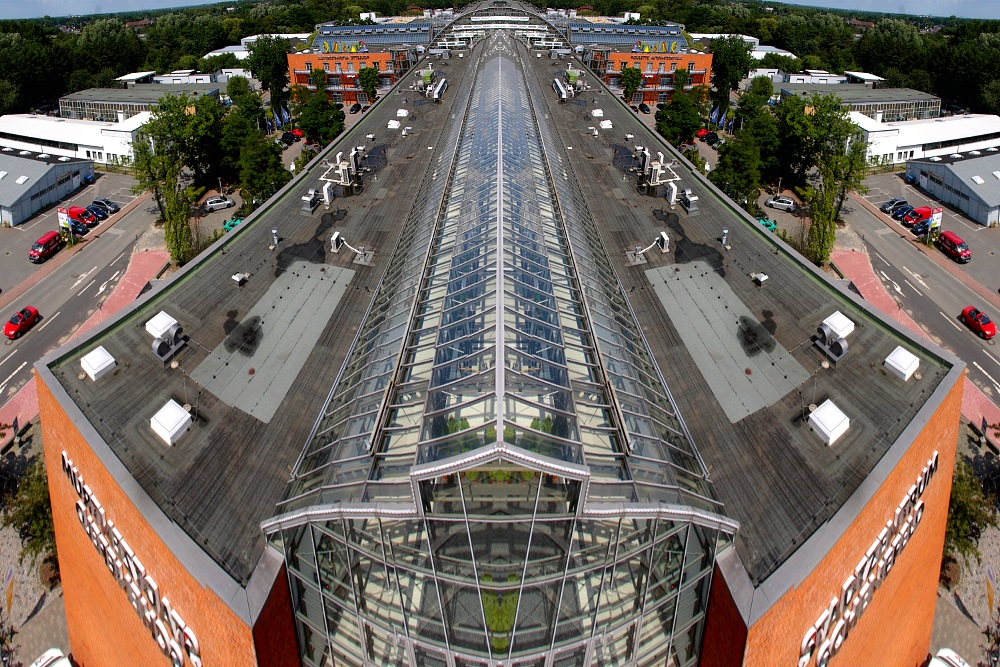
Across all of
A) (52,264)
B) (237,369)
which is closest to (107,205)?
(52,264)

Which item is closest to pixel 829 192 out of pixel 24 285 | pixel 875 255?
pixel 875 255

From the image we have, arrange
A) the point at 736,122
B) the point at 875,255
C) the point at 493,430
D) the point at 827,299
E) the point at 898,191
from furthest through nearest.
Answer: the point at 736,122 → the point at 898,191 → the point at 875,255 → the point at 827,299 → the point at 493,430

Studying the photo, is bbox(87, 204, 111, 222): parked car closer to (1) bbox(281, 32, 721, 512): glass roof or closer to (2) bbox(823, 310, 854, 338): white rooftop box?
(1) bbox(281, 32, 721, 512): glass roof

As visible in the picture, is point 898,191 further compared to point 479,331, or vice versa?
point 898,191

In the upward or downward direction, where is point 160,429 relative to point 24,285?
upward

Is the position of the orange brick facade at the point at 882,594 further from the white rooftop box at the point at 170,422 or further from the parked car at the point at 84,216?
the parked car at the point at 84,216

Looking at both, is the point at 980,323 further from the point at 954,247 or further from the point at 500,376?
the point at 500,376

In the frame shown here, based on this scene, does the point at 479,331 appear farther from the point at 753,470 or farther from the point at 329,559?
the point at 753,470
